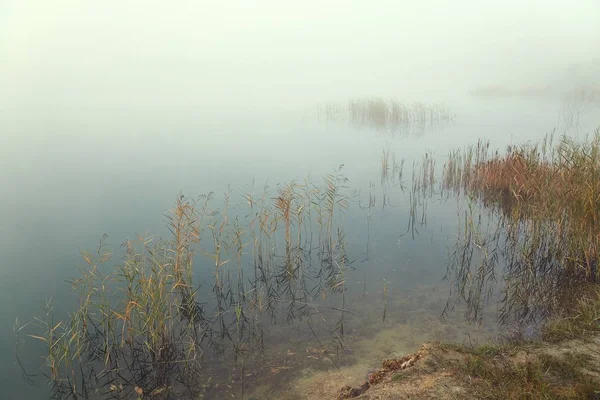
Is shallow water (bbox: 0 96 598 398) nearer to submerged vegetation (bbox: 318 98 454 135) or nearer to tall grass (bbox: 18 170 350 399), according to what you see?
tall grass (bbox: 18 170 350 399)

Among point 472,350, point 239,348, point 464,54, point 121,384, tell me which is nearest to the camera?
point 472,350

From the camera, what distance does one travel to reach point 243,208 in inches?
424

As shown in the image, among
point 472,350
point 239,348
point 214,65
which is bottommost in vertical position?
point 239,348

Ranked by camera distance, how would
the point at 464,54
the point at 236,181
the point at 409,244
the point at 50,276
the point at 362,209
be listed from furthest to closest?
1. the point at 464,54
2. the point at 236,181
3. the point at 362,209
4. the point at 409,244
5. the point at 50,276

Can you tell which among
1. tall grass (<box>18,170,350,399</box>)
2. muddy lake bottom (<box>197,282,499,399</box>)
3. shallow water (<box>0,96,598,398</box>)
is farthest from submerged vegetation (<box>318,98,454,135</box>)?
muddy lake bottom (<box>197,282,499,399</box>)

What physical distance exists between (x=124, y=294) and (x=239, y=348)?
2632 mm

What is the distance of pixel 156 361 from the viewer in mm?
4742

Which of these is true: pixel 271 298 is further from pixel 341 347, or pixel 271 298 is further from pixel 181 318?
pixel 341 347

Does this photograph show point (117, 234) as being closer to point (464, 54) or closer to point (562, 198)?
point (562, 198)

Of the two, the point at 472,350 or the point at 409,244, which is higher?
the point at 472,350

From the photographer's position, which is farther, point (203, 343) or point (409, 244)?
point (409, 244)

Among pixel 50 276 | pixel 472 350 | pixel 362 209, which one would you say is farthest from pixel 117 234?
pixel 472 350

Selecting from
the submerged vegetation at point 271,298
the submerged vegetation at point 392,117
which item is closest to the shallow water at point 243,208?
the submerged vegetation at point 271,298

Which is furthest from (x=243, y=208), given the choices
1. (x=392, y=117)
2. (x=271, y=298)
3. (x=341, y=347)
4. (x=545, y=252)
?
(x=392, y=117)
